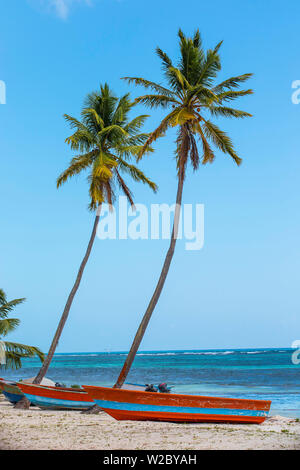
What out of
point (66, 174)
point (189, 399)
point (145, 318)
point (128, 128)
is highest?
point (128, 128)

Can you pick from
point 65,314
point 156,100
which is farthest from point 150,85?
point 65,314

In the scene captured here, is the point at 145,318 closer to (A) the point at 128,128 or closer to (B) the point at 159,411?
(B) the point at 159,411

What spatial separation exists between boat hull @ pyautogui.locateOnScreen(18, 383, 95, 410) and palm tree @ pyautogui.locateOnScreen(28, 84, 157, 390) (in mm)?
1158

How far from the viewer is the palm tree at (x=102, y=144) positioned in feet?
55.5

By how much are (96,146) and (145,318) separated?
738cm

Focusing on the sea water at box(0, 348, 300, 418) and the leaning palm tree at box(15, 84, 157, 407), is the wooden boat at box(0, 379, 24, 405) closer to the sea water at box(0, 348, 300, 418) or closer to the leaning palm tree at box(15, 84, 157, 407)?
the leaning palm tree at box(15, 84, 157, 407)

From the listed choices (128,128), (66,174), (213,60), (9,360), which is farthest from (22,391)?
(213,60)

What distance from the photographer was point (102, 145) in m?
17.2

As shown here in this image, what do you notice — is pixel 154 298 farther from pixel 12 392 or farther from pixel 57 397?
pixel 12 392

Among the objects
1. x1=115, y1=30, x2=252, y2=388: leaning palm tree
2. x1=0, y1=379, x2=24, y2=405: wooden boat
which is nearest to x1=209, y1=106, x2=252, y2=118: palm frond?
x1=115, y1=30, x2=252, y2=388: leaning palm tree

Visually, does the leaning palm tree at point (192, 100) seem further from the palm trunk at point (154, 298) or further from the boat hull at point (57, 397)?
the boat hull at point (57, 397)

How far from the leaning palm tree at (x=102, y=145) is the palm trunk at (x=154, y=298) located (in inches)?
143
